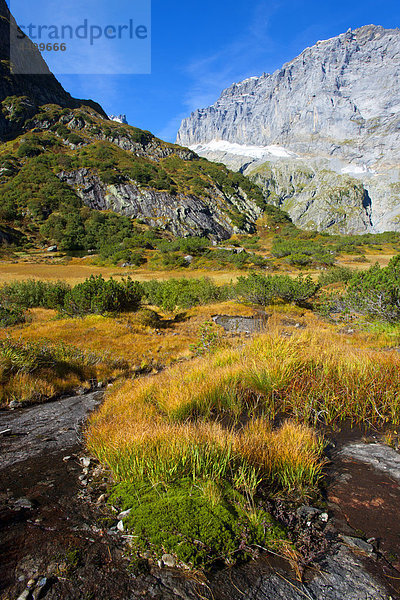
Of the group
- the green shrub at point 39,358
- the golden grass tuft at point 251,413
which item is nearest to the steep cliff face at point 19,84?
the green shrub at point 39,358

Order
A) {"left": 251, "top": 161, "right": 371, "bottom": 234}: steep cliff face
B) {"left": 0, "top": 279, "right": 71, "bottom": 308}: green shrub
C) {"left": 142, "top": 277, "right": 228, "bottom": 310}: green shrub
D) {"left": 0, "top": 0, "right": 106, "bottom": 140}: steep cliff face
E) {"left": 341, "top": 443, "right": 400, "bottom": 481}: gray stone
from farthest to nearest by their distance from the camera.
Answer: {"left": 251, "top": 161, "right": 371, "bottom": 234}: steep cliff face, {"left": 0, "top": 0, "right": 106, "bottom": 140}: steep cliff face, {"left": 142, "top": 277, "right": 228, "bottom": 310}: green shrub, {"left": 0, "top": 279, "right": 71, "bottom": 308}: green shrub, {"left": 341, "top": 443, "right": 400, "bottom": 481}: gray stone

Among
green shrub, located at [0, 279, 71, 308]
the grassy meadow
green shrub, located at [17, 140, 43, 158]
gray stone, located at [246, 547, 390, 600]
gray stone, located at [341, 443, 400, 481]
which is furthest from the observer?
green shrub, located at [17, 140, 43, 158]

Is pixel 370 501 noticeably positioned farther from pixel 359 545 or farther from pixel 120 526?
pixel 120 526

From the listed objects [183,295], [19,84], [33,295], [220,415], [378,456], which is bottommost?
[183,295]

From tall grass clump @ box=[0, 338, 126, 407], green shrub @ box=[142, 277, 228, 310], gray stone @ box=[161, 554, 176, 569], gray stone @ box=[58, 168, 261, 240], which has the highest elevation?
gray stone @ box=[58, 168, 261, 240]

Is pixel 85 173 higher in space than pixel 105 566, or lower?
higher

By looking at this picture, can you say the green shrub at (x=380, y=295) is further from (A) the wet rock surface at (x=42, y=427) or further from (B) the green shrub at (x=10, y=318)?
(B) the green shrub at (x=10, y=318)

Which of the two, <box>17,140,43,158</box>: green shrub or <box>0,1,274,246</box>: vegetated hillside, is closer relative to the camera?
<box>0,1,274,246</box>: vegetated hillside

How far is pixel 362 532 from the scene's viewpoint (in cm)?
196

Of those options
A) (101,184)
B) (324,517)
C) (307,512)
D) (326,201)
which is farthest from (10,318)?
(326,201)

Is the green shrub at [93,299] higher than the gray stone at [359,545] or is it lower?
lower

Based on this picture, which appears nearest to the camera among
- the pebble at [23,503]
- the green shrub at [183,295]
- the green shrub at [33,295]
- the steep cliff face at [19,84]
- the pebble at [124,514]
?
the pebble at [124,514]

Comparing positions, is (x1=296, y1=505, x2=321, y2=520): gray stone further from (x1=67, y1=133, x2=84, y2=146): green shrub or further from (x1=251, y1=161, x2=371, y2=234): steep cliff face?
(x1=251, y1=161, x2=371, y2=234): steep cliff face

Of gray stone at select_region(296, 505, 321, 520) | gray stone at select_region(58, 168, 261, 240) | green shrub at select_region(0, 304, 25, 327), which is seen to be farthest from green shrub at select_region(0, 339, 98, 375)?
gray stone at select_region(58, 168, 261, 240)
